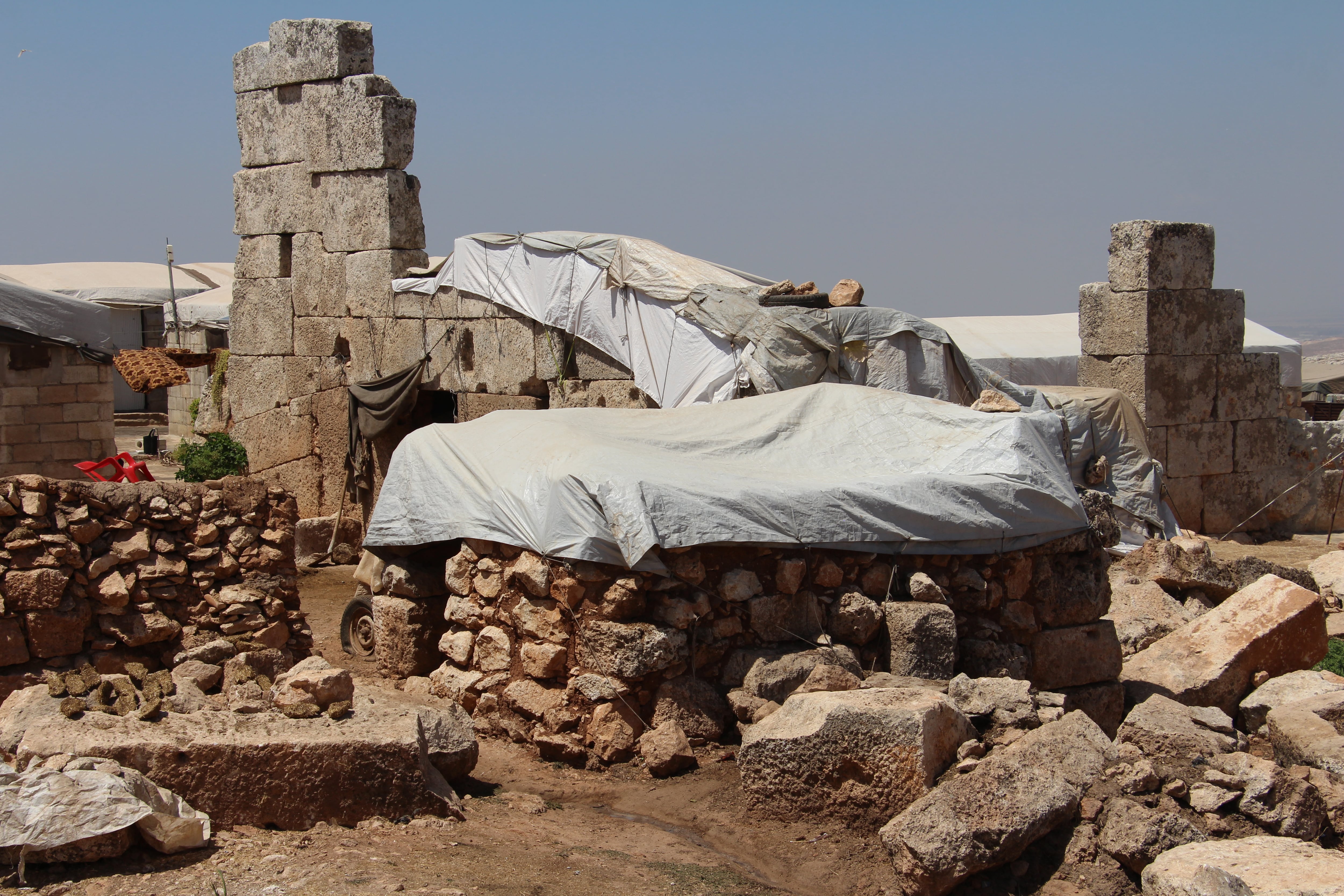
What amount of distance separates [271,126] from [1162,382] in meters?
9.14

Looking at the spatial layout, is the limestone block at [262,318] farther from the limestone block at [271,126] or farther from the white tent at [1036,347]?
the white tent at [1036,347]

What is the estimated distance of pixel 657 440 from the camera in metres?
6.21

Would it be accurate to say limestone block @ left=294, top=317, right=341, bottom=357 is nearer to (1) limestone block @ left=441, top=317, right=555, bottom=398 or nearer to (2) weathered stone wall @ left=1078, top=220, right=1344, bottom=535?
(1) limestone block @ left=441, top=317, right=555, bottom=398

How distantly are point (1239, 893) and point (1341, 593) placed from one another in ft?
21.1

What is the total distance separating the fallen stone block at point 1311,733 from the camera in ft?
15.9

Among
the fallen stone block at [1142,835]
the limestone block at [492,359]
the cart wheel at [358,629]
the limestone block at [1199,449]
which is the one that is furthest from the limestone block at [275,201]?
the fallen stone block at [1142,835]

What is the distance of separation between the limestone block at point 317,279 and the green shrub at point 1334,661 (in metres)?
8.71

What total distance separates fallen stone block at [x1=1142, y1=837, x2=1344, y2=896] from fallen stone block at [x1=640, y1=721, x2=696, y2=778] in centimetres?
197

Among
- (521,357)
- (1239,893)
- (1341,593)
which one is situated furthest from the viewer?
(521,357)

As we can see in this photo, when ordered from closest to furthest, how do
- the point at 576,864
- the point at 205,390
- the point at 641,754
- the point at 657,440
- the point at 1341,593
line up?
1. the point at 576,864
2. the point at 641,754
3. the point at 657,440
4. the point at 1341,593
5. the point at 205,390

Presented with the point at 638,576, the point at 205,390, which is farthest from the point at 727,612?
the point at 205,390

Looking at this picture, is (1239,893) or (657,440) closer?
(1239,893)

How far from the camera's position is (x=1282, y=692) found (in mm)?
6105

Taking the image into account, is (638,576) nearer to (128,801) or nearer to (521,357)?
(128,801)
